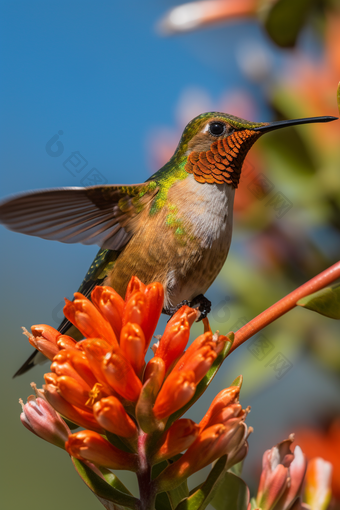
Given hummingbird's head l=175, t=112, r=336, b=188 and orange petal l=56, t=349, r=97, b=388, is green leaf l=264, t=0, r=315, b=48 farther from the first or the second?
orange petal l=56, t=349, r=97, b=388

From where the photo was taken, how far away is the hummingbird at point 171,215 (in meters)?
1.31

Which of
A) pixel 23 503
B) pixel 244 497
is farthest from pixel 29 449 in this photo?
pixel 244 497

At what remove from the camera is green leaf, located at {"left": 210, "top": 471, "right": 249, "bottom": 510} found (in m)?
0.94

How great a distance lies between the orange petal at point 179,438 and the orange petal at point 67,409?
13cm

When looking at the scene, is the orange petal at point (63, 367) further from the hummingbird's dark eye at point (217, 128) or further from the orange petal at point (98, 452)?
the hummingbird's dark eye at point (217, 128)

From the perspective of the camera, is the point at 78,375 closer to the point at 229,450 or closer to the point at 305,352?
the point at 229,450

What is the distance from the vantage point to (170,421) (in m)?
0.86

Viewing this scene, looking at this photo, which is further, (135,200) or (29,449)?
(29,449)

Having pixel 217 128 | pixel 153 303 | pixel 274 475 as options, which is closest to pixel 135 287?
pixel 153 303

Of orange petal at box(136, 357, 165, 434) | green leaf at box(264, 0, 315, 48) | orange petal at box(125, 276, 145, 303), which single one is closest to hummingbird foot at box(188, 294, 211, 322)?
orange petal at box(125, 276, 145, 303)

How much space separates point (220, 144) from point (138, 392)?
81 cm

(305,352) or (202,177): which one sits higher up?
(202,177)

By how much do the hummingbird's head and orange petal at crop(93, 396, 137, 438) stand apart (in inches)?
30.4

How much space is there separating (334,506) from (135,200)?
96cm
